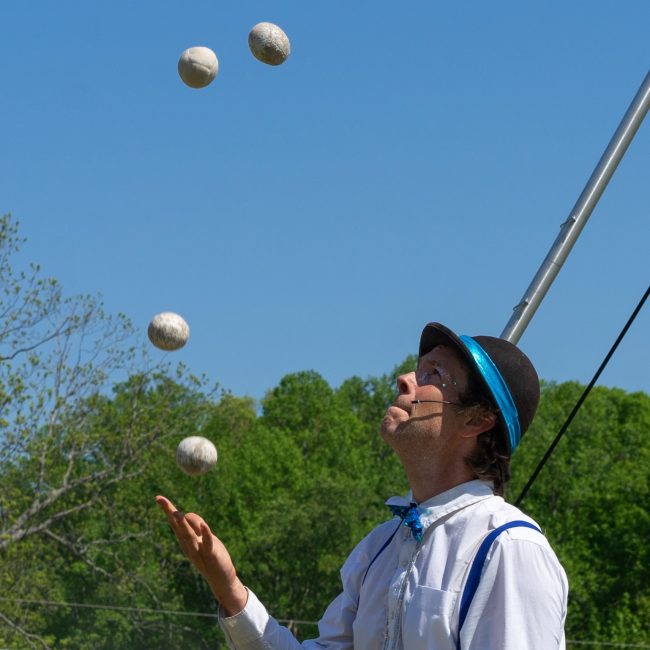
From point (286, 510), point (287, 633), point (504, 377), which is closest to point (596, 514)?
point (286, 510)

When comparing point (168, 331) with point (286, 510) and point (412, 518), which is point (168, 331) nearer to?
point (412, 518)

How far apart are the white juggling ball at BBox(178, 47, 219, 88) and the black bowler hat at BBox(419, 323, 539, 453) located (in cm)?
291

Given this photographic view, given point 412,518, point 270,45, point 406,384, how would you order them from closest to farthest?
1. point 412,518
2. point 406,384
3. point 270,45

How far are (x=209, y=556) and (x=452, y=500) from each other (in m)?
0.64

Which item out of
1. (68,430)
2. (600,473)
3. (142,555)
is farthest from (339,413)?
(68,430)

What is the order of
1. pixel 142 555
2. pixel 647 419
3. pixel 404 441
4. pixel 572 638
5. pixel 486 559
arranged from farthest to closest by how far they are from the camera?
pixel 647 419, pixel 572 638, pixel 142 555, pixel 404 441, pixel 486 559

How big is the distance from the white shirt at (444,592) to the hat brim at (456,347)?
0.53 feet

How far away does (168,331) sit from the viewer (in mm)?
5305

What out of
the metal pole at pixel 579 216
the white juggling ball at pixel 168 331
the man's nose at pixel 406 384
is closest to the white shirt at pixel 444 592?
the man's nose at pixel 406 384

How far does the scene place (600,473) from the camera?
45156 millimetres

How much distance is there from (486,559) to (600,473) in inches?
1719

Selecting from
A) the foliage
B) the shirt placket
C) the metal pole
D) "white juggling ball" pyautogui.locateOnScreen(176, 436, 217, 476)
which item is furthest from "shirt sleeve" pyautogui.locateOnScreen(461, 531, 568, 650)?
the foliage

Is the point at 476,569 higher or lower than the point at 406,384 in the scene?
lower

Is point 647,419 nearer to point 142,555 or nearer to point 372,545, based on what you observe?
point 142,555
